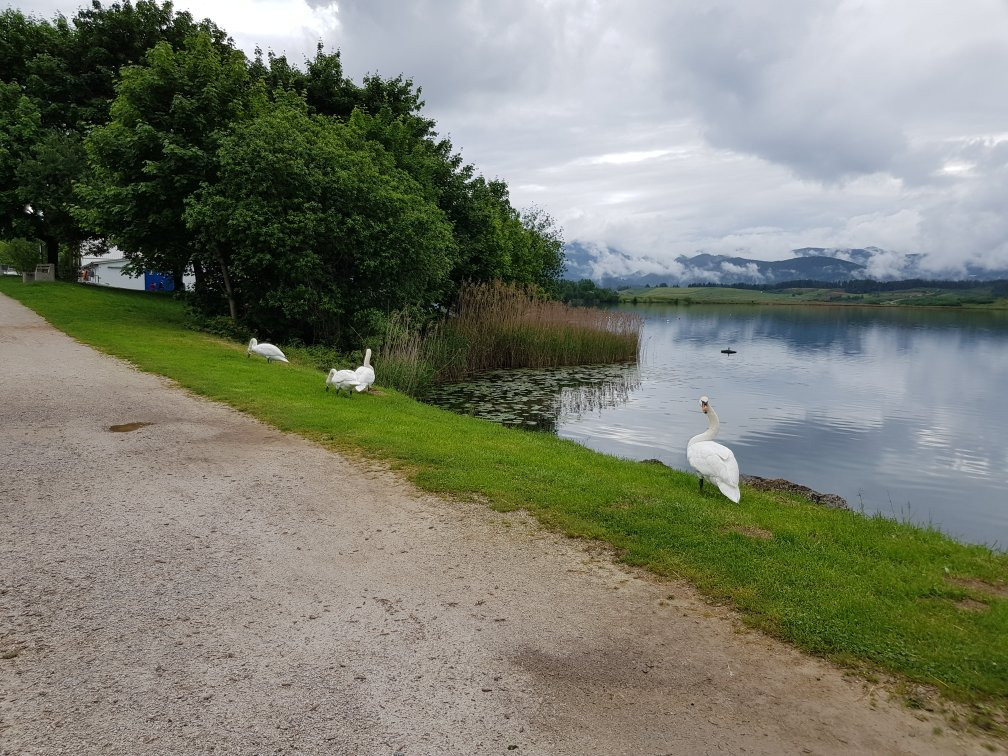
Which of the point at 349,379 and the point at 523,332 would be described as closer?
the point at 349,379

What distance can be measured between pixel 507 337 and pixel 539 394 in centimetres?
553

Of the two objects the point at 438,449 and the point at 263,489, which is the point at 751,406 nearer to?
the point at 438,449

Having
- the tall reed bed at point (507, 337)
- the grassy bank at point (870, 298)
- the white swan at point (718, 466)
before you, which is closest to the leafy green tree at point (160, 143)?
the tall reed bed at point (507, 337)

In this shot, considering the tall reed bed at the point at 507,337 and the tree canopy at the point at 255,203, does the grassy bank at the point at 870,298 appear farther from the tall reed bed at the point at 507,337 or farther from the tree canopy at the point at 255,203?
the tree canopy at the point at 255,203

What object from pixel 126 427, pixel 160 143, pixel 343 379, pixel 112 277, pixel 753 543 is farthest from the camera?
pixel 112 277

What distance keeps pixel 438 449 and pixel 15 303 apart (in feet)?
102

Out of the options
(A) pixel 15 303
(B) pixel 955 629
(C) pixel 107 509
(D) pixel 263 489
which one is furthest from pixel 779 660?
(A) pixel 15 303

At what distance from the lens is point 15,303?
1192 inches

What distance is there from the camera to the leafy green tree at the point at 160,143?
71.7 ft

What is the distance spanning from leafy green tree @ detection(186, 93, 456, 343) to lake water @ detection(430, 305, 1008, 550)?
5.00m

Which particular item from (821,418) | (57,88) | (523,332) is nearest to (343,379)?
(523,332)

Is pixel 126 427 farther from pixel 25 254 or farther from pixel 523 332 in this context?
pixel 25 254

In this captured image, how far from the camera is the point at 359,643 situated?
4344mm

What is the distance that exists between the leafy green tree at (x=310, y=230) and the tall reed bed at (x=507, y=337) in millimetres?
2008
